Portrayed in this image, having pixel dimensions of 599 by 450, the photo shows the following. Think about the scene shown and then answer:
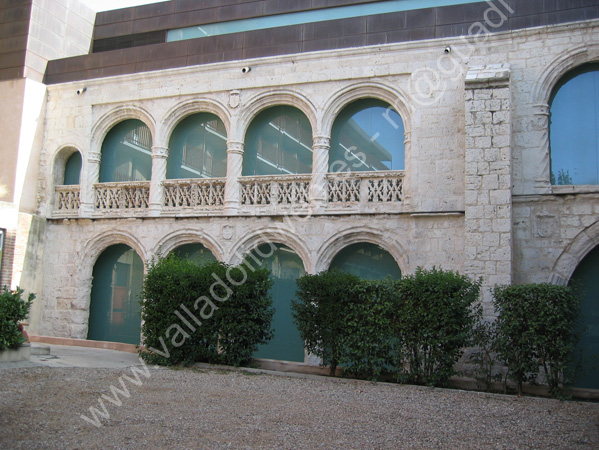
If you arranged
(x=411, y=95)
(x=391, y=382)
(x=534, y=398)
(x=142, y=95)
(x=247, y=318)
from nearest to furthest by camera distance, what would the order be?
(x=534, y=398) < (x=391, y=382) < (x=247, y=318) < (x=411, y=95) < (x=142, y=95)

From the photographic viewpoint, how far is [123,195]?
14.0m

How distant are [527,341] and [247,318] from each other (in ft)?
15.0

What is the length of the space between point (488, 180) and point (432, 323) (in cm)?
314

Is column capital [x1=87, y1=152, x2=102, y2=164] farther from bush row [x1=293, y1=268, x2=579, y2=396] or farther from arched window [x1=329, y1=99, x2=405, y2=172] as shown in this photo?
bush row [x1=293, y1=268, x2=579, y2=396]

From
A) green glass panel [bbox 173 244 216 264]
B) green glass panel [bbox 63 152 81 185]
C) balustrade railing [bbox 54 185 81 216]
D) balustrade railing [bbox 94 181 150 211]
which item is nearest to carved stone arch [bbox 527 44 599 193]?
green glass panel [bbox 173 244 216 264]

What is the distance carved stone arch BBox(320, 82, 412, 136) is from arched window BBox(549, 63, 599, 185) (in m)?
2.84

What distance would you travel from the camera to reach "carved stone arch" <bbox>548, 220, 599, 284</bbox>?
10344 millimetres

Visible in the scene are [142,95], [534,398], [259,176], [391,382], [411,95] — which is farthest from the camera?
[142,95]

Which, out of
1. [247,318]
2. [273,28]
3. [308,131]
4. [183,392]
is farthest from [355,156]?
[183,392]

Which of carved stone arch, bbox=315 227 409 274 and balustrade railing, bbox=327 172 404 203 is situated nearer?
carved stone arch, bbox=315 227 409 274

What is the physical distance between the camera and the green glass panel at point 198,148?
44.9 ft

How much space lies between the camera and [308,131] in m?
13.0

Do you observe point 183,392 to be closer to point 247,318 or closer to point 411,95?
point 247,318

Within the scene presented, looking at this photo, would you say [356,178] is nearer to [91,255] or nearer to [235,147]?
[235,147]
